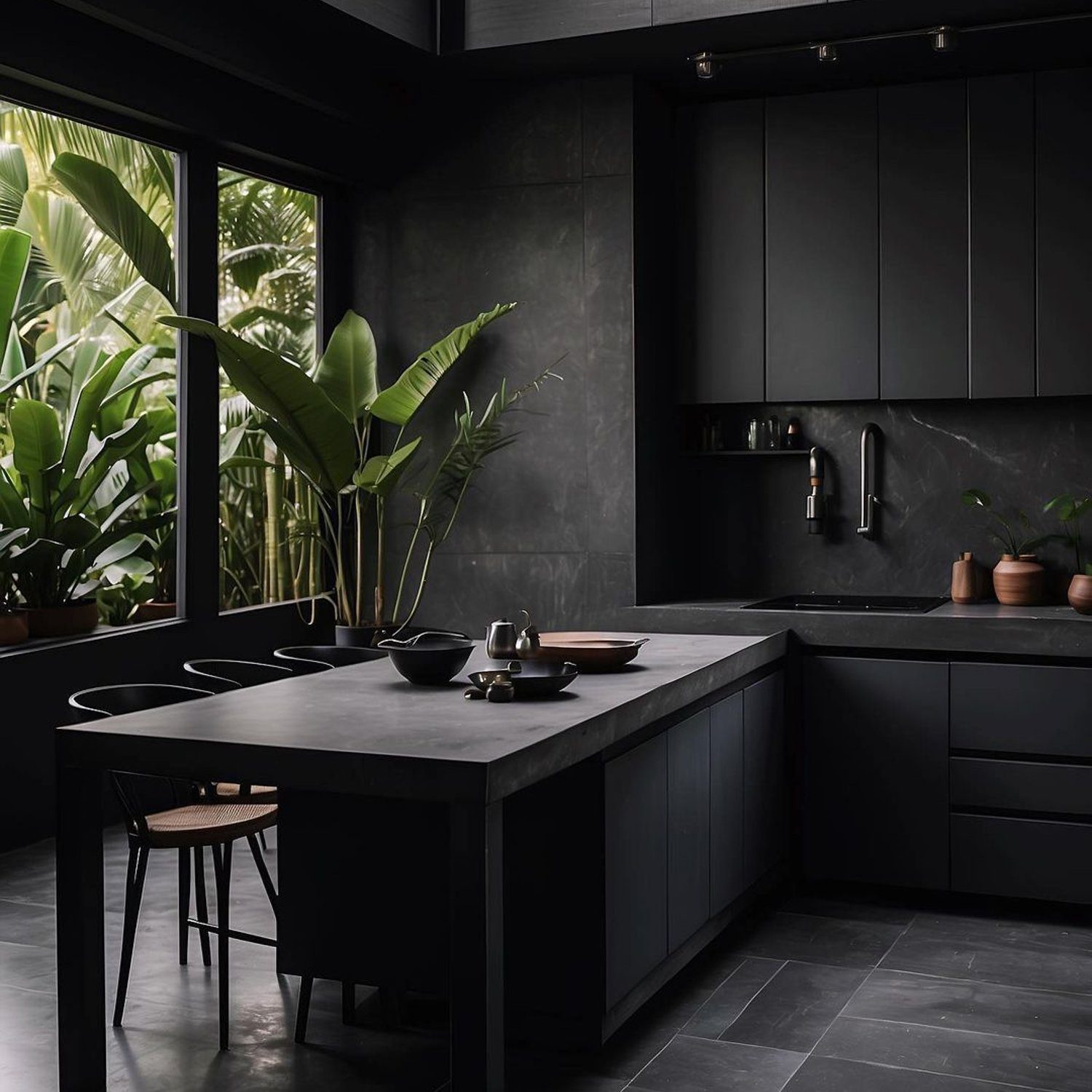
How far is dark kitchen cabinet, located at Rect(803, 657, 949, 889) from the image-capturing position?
16.6 ft

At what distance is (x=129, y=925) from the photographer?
12.4 feet

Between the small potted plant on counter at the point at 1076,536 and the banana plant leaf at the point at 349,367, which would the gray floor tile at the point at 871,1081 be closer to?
the small potted plant on counter at the point at 1076,536

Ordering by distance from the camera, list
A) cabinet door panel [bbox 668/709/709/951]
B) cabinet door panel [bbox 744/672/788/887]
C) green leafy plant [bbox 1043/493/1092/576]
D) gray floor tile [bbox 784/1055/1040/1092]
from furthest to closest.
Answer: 1. green leafy plant [bbox 1043/493/1092/576]
2. cabinet door panel [bbox 744/672/788/887]
3. cabinet door panel [bbox 668/709/709/951]
4. gray floor tile [bbox 784/1055/1040/1092]

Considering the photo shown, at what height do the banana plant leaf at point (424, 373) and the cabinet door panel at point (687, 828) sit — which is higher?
the banana plant leaf at point (424, 373)

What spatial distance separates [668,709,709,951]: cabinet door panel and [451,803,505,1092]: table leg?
1219mm

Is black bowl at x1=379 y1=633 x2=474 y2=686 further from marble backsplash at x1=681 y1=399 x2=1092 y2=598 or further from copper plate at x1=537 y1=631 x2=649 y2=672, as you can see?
marble backsplash at x1=681 y1=399 x2=1092 y2=598

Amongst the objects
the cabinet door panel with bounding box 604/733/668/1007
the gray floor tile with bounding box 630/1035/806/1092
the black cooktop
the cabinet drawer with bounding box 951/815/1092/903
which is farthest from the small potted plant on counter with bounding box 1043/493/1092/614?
the gray floor tile with bounding box 630/1035/806/1092

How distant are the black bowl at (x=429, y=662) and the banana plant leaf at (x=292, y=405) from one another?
2092 mm

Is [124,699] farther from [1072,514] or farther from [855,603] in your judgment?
[1072,514]

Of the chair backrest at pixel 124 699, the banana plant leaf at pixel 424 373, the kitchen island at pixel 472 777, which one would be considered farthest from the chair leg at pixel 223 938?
the banana plant leaf at pixel 424 373

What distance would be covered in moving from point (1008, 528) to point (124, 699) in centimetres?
365

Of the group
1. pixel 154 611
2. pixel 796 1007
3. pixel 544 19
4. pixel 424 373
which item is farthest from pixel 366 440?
pixel 796 1007

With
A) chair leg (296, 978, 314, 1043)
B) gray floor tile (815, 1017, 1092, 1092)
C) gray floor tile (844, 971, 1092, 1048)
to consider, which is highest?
chair leg (296, 978, 314, 1043)

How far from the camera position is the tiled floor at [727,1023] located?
11.2ft
